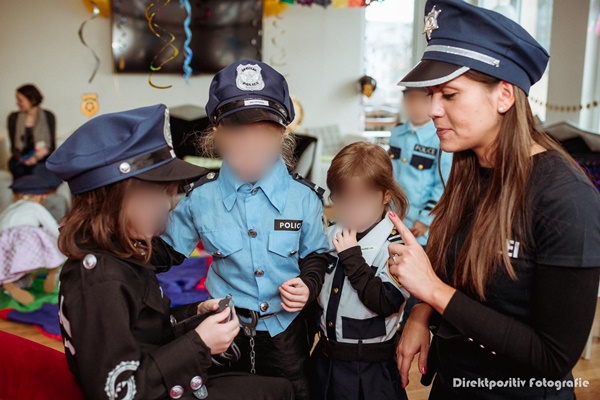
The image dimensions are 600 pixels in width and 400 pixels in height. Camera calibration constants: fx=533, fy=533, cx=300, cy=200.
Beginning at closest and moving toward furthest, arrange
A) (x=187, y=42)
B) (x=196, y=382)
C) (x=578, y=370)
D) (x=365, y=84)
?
(x=196, y=382), (x=578, y=370), (x=187, y=42), (x=365, y=84)

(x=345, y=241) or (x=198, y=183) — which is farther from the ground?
(x=198, y=183)

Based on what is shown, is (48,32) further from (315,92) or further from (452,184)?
(452,184)

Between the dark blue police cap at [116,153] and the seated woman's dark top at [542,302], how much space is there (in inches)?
27.9

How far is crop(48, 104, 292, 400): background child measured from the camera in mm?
1054

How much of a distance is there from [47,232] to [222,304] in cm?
319

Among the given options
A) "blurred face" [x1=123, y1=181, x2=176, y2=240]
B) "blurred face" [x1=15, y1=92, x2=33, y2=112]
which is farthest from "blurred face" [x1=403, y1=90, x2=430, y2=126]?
"blurred face" [x1=15, y1=92, x2=33, y2=112]

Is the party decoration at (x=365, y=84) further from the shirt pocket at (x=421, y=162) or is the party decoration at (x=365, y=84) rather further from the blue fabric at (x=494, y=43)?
the blue fabric at (x=494, y=43)

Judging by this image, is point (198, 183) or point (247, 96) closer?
point (247, 96)

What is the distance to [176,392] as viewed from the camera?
1125mm

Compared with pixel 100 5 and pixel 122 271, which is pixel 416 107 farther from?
pixel 100 5

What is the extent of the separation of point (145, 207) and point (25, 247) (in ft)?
10.3

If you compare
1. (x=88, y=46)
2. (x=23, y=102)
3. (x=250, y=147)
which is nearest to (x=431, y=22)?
(x=250, y=147)

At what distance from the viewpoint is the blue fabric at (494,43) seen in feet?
3.67

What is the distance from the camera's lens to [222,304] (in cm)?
128
